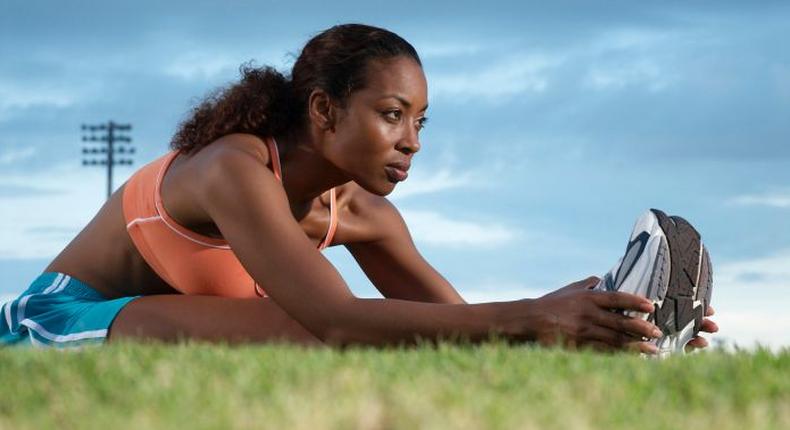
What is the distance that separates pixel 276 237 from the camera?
5.30 m

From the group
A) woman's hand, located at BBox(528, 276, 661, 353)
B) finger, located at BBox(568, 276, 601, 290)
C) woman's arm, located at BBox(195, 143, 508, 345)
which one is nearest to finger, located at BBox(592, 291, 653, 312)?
woman's hand, located at BBox(528, 276, 661, 353)

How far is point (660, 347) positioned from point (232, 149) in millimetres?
2252

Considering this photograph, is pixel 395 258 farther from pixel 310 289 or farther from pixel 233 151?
pixel 310 289

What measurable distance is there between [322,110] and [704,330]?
2271 mm

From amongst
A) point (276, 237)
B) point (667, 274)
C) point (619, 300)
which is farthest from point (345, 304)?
point (667, 274)

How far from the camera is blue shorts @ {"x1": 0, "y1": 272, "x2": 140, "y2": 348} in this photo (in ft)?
19.4

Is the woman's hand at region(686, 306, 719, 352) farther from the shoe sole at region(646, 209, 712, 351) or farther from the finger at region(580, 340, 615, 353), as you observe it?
the finger at region(580, 340, 615, 353)

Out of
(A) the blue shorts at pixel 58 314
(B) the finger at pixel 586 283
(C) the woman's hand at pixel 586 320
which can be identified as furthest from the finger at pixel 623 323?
(A) the blue shorts at pixel 58 314

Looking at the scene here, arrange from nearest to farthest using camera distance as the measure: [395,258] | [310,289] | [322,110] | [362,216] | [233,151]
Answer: [310,289] → [233,151] → [322,110] → [362,216] → [395,258]

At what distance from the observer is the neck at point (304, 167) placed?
5980mm

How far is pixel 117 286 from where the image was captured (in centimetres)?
645

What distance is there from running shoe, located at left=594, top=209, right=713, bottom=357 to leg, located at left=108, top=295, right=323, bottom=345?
1.56 meters

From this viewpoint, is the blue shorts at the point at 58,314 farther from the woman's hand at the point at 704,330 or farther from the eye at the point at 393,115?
the woman's hand at the point at 704,330

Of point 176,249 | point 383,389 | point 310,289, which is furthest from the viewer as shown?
point 176,249
